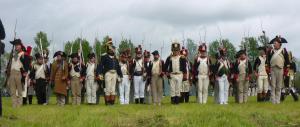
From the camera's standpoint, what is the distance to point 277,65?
1758 centimetres

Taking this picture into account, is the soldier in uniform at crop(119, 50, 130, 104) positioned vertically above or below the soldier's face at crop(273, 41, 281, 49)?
below

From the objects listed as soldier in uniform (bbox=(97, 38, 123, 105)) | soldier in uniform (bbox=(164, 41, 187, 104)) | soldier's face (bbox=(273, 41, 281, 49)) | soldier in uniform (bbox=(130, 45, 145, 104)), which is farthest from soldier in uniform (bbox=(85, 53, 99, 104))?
soldier's face (bbox=(273, 41, 281, 49))

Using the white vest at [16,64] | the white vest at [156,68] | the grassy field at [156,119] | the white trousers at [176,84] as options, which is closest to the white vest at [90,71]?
the white vest at [156,68]

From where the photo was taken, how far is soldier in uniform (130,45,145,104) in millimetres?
20875

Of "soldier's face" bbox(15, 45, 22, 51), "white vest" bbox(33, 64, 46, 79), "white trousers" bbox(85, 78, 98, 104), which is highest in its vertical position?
"soldier's face" bbox(15, 45, 22, 51)

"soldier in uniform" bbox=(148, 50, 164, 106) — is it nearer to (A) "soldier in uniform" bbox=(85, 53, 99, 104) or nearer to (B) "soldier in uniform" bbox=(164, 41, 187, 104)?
(B) "soldier in uniform" bbox=(164, 41, 187, 104)

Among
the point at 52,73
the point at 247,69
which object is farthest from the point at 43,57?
the point at 247,69

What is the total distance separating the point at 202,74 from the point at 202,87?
1.54 ft

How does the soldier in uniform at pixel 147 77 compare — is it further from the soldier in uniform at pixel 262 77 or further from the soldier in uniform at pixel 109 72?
the soldier in uniform at pixel 262 77

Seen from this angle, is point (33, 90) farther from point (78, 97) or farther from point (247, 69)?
point (247, 69)

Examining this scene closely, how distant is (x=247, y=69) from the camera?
20.3m

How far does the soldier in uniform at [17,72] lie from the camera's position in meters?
16.5

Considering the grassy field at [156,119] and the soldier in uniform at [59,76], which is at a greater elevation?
the soldier in uniform at [59,76]

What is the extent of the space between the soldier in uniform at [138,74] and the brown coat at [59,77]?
266cm
